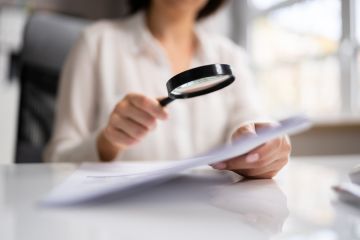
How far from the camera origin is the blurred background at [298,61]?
1767 mm

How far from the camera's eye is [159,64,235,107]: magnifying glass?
45 cm

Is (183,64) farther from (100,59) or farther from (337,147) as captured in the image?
(337,147)

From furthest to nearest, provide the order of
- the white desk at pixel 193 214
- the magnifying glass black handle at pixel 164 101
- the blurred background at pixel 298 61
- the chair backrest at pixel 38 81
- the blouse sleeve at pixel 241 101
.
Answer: the blurred background at pixel 298 61, the chair backrest at pixel 38 81, the blouse sleeve at pixel 241 101, the magnifying glass black handle at pixel 164 101, the white desk at pixel 193 214

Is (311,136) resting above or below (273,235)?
below

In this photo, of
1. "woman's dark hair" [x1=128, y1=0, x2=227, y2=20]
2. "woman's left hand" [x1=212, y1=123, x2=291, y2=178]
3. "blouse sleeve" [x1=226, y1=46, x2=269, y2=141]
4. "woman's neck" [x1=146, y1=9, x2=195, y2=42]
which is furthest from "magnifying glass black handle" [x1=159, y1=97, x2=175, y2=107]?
"woman's dark hair" [x1=128, y1=0, x2=227, y2=20]

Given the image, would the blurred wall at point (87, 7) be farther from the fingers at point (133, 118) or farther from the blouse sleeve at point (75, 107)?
the fingers at point (133, 118)

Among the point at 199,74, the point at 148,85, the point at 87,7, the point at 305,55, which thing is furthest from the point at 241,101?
the point at 87,7

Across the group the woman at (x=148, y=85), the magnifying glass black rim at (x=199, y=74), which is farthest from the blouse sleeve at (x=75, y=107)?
the magnifying glass black rim at (x=199, y=74)

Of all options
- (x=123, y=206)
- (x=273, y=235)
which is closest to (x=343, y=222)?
(x=273, y=235)

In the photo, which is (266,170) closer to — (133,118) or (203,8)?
(133,118)

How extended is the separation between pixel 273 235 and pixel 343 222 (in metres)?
0.08

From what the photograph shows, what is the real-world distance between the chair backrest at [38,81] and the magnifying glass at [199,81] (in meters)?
0.75

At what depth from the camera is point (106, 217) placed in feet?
0.99

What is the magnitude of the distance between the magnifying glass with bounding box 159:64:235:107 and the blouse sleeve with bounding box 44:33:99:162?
1.18 ft
